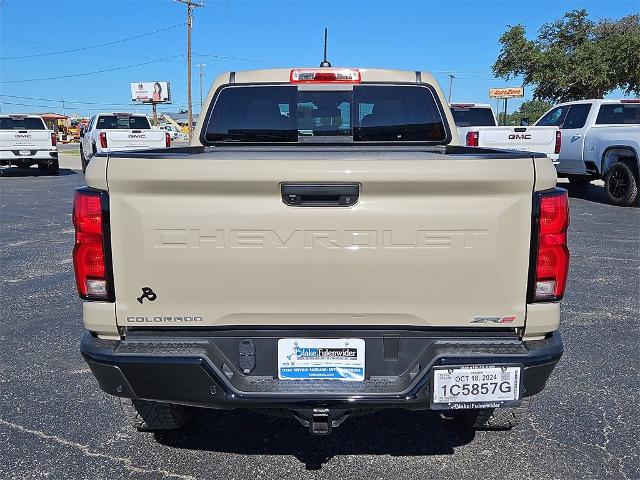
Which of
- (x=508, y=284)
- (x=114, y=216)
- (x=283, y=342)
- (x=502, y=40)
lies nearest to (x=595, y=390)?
(x=508, y=284)

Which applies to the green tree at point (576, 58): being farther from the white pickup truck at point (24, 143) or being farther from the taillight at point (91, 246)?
the taillight at point (91, 246)

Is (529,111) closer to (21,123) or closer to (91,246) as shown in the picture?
(21,123)

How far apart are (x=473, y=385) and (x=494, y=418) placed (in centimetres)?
93

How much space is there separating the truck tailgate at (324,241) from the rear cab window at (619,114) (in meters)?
12.1

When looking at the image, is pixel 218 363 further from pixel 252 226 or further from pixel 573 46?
pixel 573 46

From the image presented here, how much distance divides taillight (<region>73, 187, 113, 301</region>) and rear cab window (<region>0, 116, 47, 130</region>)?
1929cm

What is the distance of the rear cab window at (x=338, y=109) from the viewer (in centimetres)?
420

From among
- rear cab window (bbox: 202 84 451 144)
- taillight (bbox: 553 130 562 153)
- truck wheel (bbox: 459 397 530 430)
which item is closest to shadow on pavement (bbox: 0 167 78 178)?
taillight (bbox: 553 130 562 153)

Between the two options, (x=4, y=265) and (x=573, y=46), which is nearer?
(x=4, y=265)

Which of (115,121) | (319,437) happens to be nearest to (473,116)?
(115,121)

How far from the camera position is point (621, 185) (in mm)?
12016

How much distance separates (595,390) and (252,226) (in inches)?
107

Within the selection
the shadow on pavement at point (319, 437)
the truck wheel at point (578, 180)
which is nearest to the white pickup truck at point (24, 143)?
the truck wheel at point (578, 180)

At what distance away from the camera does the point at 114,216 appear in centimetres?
230
